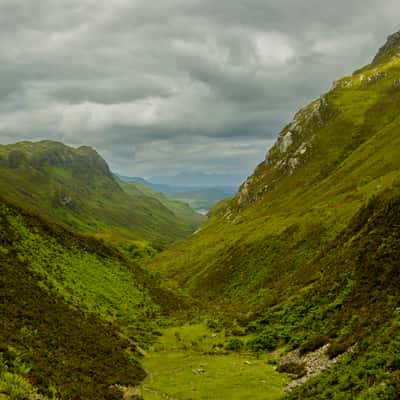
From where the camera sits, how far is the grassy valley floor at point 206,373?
27594mm

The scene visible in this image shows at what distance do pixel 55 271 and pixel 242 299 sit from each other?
3695cm

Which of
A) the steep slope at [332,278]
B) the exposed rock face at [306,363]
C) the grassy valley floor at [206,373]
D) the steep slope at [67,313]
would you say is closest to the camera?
the steep slope at [332,278]

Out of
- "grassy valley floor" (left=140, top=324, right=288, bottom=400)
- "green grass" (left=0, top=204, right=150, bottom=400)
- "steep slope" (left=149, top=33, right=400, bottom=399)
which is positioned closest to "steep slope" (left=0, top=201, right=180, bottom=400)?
"green grass" (left=0, top=204, right=150, bottom=400)

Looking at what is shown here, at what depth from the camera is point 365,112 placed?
617 feet

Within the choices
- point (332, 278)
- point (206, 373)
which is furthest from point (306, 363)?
point (332, 278)

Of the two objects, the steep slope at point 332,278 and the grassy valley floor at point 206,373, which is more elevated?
the steep slope at point 332,278

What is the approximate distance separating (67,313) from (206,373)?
17066 millimetres

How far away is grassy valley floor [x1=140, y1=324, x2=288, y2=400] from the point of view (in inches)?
1086

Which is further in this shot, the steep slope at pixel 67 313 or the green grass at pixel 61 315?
the steep slope at pixel 67 313

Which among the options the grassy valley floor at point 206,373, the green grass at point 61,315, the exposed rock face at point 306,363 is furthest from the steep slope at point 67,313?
the exposed rock face at point 306,363

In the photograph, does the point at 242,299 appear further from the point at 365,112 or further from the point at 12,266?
the point at 365,112

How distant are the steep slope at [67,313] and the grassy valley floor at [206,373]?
7.69 feet

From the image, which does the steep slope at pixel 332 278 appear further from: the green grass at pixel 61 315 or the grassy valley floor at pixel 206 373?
the green grass at pixel 61 315

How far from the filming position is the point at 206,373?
33.5m
